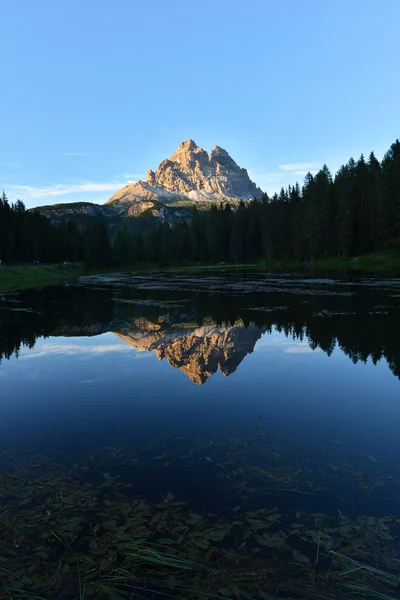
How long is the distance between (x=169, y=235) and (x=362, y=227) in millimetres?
93871

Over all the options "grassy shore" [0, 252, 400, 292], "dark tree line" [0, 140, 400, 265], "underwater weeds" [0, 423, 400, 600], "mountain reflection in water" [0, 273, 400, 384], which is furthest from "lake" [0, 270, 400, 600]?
"dark tree line" [0, 140, 400, 265]

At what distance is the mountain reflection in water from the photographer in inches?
926

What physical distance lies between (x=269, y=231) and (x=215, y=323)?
4369 inches

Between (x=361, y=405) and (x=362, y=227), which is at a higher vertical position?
(x=362, y=227)

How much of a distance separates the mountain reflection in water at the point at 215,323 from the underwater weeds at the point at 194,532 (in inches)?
340

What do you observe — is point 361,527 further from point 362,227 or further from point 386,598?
point 362,227

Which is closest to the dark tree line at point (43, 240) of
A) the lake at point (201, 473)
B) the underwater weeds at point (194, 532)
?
the lake at point (201, 473)

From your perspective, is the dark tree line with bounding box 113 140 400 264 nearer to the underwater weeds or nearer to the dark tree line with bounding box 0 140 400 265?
the dark tree line with bounding box 0 140 400 265

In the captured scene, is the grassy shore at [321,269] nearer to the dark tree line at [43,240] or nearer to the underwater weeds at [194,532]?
the dark tree line at [43,240]

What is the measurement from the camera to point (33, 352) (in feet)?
81.4

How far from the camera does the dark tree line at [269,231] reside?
10250 centimetres

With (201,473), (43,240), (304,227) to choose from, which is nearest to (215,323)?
(201,473)

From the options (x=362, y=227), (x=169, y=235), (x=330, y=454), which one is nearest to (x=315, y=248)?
(x=362, y=227)

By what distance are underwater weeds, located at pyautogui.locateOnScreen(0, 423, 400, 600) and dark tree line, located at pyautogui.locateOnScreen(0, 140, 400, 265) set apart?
292 ft
